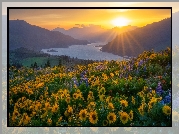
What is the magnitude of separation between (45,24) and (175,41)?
5.26ft

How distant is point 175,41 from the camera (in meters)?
6.43

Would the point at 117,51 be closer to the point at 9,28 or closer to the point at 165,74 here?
the point at 165,74

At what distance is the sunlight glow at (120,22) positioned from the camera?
20.9 ft

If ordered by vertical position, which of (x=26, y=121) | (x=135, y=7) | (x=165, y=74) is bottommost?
(x=26, y=121)

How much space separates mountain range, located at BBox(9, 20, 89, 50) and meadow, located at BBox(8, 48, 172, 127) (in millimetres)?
284

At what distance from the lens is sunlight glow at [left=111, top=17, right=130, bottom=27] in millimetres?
6383

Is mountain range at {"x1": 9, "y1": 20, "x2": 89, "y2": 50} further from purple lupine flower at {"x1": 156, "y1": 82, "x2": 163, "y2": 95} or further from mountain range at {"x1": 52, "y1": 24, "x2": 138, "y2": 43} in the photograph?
purple lupine flower at {"x1": 156, "y1": 82, "x2": 163, "y2": 95}

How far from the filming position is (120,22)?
642 cm

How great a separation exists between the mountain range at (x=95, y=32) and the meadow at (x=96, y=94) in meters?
0.32

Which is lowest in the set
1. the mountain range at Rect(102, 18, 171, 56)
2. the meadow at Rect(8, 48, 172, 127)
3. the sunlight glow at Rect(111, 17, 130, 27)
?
the meadow at Rect(8, 48, 172, 127)

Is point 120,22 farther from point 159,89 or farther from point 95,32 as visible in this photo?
point 159,89

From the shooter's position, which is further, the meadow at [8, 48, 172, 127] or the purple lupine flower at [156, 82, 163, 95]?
the purple lupine flower at [156, 82, 163, 95]

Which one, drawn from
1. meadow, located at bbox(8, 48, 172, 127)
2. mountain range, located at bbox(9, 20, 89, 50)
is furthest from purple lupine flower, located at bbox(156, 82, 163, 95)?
mountain range, located at bbox(9, 20, 89, 50)

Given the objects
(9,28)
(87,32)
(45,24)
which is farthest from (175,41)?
(9,28)
